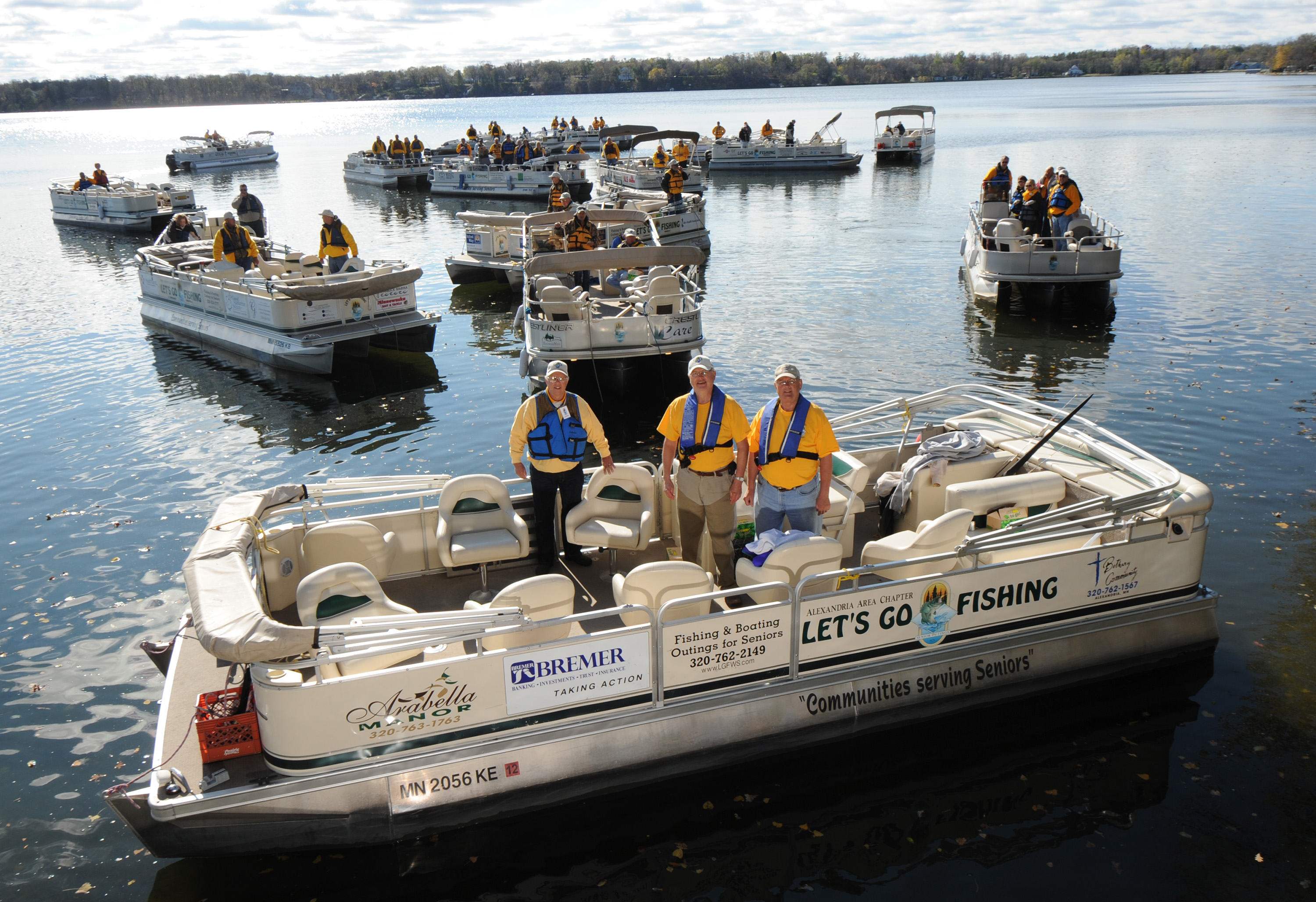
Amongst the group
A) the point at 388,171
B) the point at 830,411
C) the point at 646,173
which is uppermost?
the point at 388,171

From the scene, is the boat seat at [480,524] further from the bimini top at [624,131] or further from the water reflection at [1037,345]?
the bimini top at [624,131]

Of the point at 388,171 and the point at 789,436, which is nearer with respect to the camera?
the point at 789,436

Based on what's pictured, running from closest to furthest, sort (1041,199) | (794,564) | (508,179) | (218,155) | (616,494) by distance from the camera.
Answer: (794,564), (616,494), (1041,199), (508,179), (218,155)

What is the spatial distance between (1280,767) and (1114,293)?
58.4 feet

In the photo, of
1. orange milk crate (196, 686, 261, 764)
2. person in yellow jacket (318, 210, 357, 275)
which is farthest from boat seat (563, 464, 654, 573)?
person in yellow jacket (318, 210, 357, 275)

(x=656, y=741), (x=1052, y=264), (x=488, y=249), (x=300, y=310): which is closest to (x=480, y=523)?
(x=656, y=741)

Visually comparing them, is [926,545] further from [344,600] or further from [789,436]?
[344,600]

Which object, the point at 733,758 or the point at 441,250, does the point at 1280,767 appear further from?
the point at 441,250

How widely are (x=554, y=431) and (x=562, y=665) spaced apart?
233 cm

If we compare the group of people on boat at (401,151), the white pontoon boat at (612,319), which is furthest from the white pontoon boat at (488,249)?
the group of people on boat at (401,151)

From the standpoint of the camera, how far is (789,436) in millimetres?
7117

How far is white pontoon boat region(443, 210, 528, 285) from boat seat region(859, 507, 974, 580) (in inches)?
762

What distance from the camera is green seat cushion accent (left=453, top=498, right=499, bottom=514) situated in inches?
312

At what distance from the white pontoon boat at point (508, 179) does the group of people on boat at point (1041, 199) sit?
24.4 meters
